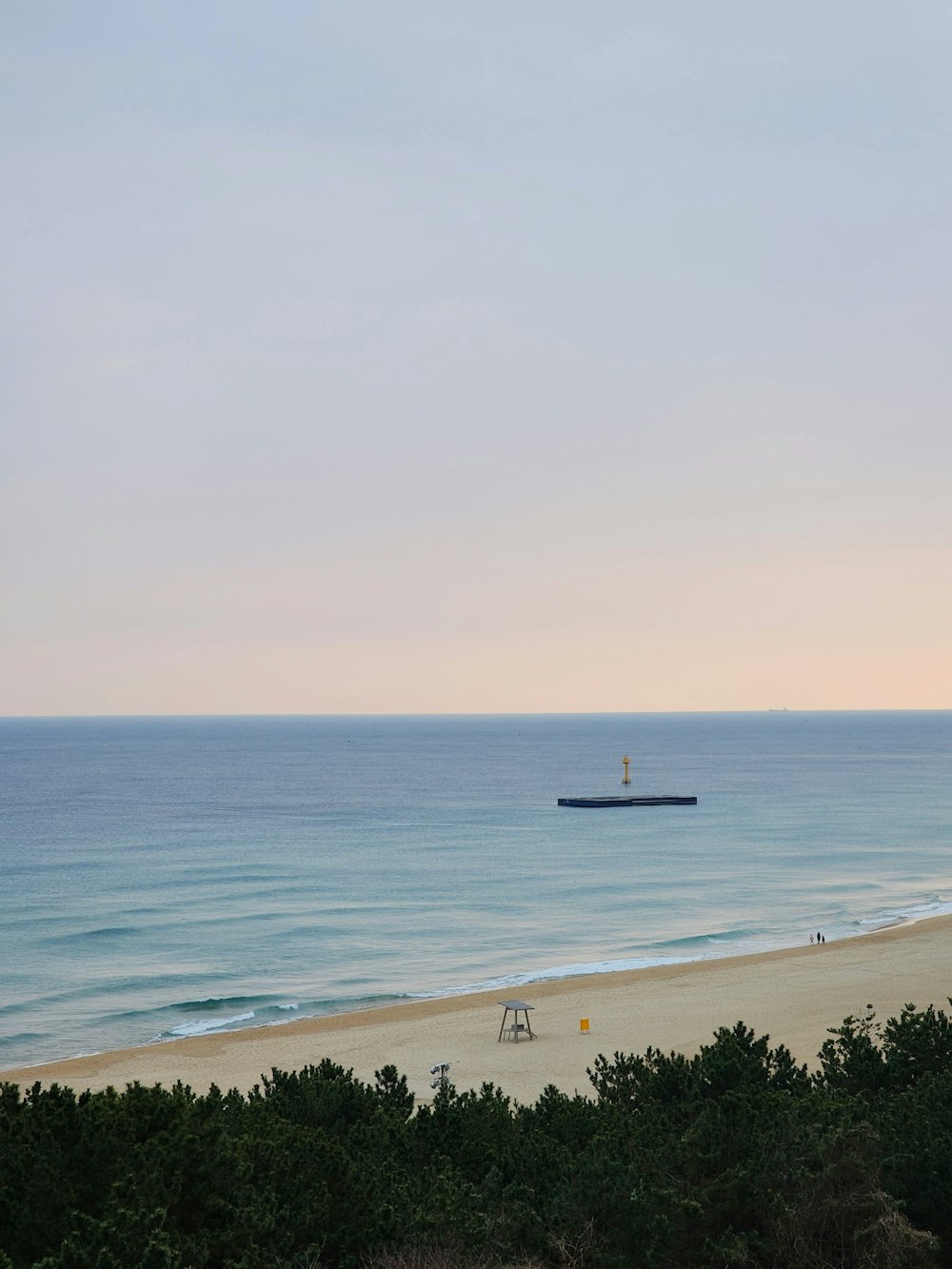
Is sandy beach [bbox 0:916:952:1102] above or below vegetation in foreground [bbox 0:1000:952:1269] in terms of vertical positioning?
below

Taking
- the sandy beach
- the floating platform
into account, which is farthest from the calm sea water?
the floating platform

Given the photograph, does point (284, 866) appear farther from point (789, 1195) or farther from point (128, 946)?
point (789, 1195)

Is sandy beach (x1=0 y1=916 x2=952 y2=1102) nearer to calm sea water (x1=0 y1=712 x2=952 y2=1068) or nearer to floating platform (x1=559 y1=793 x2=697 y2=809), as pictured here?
calm sea water (x1=0 y1=712 x2=952 y2=1068)

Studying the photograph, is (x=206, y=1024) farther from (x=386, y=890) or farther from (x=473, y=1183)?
(x=386, y=890)

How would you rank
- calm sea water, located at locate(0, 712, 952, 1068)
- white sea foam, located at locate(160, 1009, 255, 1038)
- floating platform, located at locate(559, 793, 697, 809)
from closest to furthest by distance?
white sea foam, located at locate(160, 1009, 255, 1038), calm sea water, located at locate(0, 712, 952, 1068), floating platform, located at locate(559, 793, 697, 809)

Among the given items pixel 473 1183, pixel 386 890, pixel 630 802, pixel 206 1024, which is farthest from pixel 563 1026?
pixel 630 802

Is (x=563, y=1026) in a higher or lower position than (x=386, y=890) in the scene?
higher
